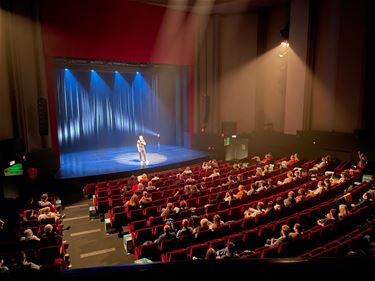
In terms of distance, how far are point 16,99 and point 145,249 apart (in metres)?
9.63

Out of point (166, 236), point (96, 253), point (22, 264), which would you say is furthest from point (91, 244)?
point (22, 264)

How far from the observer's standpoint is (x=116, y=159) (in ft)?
52.7

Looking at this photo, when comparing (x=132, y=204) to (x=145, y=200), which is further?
(x=145, y=200)

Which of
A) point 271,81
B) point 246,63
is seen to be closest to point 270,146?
point 271,81

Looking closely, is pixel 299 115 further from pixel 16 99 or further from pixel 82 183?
pixel 16 99

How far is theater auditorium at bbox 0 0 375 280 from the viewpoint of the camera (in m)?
5.29

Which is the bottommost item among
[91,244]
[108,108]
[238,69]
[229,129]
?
[91,244]

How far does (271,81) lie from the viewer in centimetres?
1756

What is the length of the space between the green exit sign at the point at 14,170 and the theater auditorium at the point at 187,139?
0.26 ft

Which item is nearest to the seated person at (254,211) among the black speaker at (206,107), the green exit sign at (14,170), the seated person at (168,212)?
the seated person at (168,212)

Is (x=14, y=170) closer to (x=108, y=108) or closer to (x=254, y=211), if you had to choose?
(x=254, y=211)

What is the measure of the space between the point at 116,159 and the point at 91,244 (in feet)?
30.4

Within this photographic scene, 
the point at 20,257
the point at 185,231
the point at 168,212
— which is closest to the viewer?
the point at 20,257

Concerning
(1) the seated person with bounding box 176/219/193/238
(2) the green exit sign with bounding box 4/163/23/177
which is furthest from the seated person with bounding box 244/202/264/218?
(2) the green exit sign with bounding box 4/163/23/177
